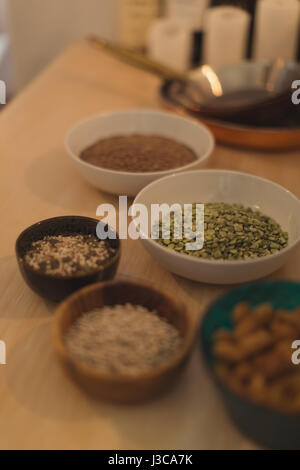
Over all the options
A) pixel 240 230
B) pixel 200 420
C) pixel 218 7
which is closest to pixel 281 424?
pixel 200 420

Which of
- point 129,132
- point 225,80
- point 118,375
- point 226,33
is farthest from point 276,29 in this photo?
point 118,375

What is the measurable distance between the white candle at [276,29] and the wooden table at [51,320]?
1.47 feet

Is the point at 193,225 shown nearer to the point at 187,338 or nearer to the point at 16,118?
the point at 187,338

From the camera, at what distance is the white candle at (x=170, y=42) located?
1662 mm

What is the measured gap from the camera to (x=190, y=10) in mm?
1762

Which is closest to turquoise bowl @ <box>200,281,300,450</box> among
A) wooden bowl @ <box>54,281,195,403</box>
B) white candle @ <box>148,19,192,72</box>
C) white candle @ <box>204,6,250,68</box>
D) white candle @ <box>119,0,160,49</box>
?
wooden bowl @ <box>54,281,195,403</box>

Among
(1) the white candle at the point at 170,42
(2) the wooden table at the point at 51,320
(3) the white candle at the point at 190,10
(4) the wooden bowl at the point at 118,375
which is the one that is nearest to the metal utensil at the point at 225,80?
(2) the wooden table at the point at 51,320

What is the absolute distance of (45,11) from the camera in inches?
79.4

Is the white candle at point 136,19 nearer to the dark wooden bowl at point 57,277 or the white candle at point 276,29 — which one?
the white candle at point 276,29

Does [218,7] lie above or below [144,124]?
above

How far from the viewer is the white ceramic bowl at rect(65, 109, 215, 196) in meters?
1.01

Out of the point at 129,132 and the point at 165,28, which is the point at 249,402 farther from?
the point at 165,28

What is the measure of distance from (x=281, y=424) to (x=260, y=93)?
112 centimetres

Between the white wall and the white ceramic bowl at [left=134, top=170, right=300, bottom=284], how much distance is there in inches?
51.9
